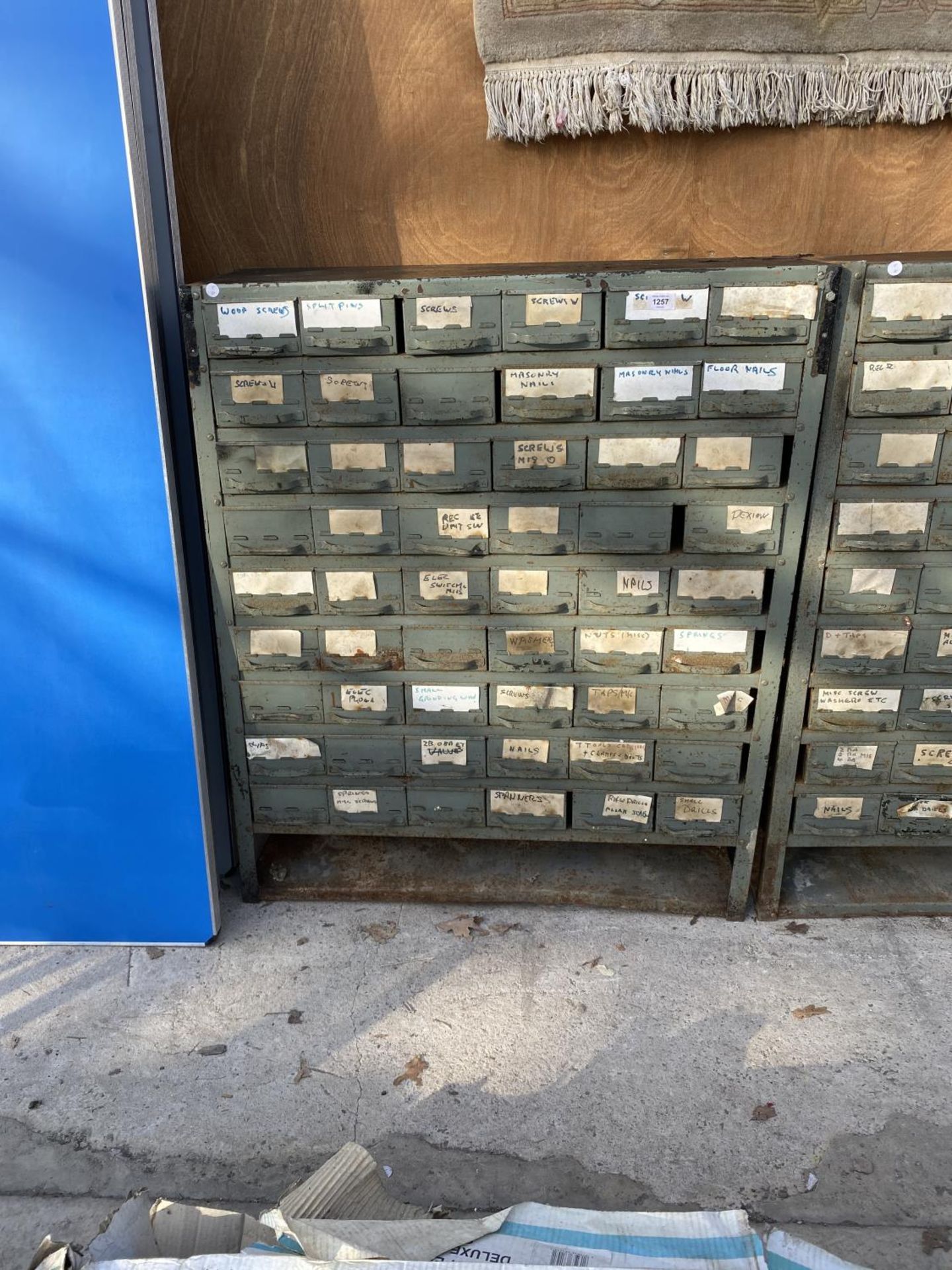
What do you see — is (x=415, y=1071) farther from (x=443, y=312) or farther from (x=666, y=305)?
(x=666, y=305)

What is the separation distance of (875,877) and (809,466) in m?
1.57

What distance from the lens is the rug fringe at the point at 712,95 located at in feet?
9.91

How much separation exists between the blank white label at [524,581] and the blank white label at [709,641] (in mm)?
434

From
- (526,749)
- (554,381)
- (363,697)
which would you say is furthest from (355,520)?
(526,749)

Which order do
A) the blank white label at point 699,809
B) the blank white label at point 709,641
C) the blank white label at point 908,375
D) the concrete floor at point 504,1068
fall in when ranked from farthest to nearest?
the blank white label at point 699,809, the blank white label at point 709,641, the blank white label at point 908,375, the concrete floor at point 504,1068

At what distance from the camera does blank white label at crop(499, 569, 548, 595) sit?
280cm

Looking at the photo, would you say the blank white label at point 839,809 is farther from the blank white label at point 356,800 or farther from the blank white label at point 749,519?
the blank white label at point 356,800

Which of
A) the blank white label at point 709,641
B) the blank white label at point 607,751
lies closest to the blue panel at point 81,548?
the blank white label at point 607,751

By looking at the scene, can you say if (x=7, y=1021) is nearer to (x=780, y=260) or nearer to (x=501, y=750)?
(x=501, y=750)

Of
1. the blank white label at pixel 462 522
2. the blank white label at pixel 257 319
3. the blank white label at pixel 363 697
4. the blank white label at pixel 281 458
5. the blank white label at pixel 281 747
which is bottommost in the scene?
the blank white label at pixel 281 747

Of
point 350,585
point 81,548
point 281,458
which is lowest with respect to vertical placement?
point 350,585

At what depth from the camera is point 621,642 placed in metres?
2.85

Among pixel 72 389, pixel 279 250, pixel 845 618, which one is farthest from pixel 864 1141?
pixel 279 250

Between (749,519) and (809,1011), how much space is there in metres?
1.48
